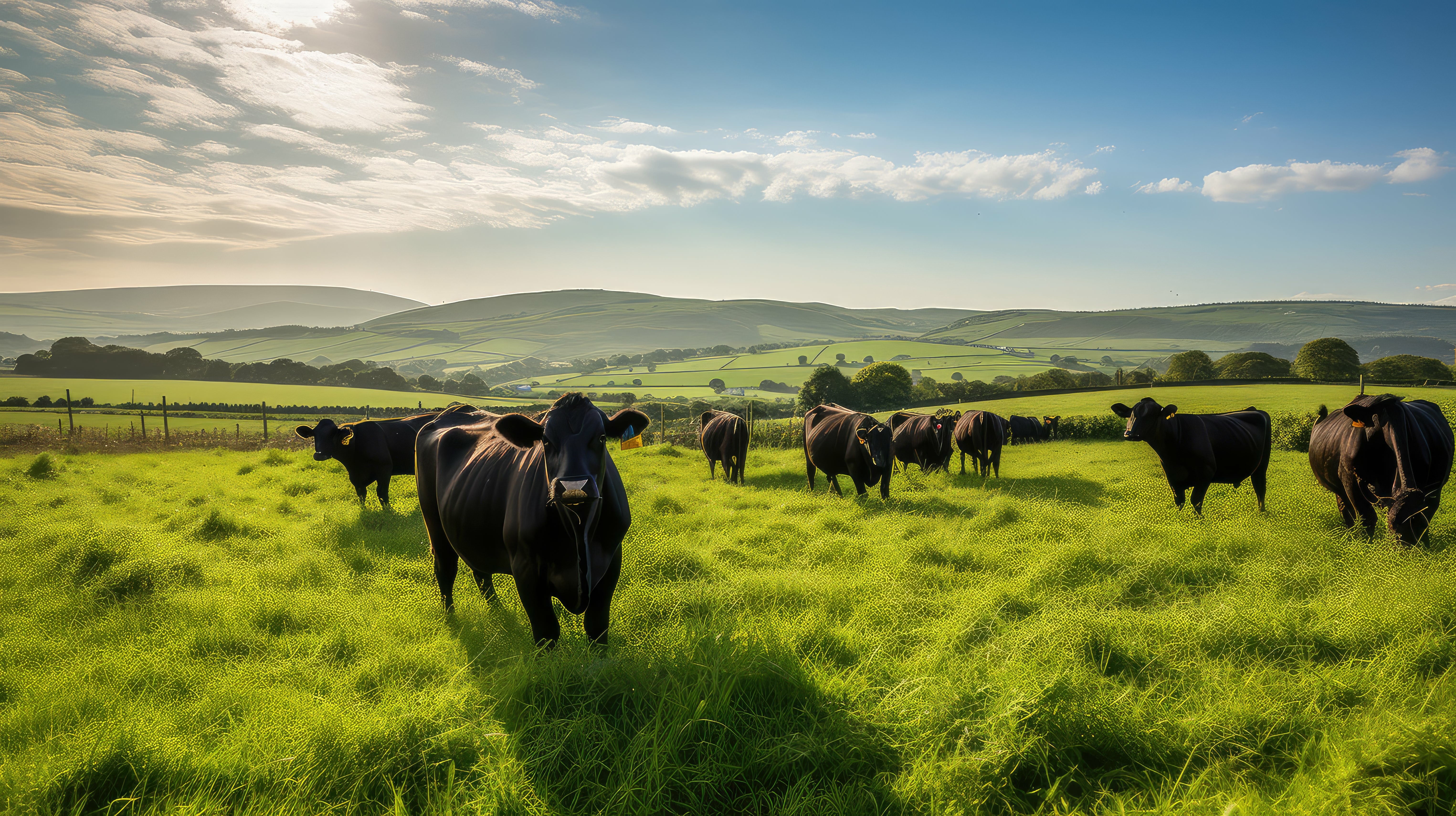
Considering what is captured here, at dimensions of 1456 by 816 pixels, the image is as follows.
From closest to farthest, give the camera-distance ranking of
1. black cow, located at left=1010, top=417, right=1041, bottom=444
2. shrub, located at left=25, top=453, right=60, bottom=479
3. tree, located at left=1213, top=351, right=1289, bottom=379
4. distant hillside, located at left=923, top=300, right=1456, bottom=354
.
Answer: shrub, located at left=25, top=453, right=60, bottom=479, black cow, located at left=1010, top=417, right=1041, bottom=444, tree, located at left=1213, top=351, right=1289, bottom=379, distant hillside, located at left=923, top=300, right=1456, bottom=354

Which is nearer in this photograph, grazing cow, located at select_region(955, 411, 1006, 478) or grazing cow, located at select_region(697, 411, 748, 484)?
grazing cow, located at select_region(697, 411, 748, 484)

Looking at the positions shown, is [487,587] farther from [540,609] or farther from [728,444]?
[728,444]

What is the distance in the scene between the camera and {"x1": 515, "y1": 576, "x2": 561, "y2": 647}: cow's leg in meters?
4.06

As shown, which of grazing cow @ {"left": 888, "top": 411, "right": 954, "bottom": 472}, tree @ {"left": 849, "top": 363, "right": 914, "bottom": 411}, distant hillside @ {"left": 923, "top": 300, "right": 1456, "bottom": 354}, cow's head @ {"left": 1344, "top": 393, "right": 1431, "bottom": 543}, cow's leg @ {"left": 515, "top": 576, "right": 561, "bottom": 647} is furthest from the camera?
distant hillside @ {"left": 923, "top": 300, "right": 1456, "bottom": 354}

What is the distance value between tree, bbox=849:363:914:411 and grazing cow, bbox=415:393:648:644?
149 ft

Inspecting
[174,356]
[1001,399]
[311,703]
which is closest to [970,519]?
[311,703]

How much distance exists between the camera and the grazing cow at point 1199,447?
29.8 feet

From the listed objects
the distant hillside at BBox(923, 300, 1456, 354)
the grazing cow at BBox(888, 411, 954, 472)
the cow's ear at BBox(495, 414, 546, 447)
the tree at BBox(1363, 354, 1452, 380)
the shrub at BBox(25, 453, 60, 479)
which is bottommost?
the grazing cow at BBox(888, 411, 954, 472)

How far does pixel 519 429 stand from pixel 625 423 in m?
0.80

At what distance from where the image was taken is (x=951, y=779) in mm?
2719

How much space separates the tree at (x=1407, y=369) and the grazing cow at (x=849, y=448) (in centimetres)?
4397

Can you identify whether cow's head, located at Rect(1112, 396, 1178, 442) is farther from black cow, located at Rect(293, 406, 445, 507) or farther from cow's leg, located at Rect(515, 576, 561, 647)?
black cow, located at Rect(293, 406, 445, 507)

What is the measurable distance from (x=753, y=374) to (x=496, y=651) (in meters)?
85.4

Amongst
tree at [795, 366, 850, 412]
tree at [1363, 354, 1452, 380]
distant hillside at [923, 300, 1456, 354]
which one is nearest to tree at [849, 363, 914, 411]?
tree at [795, 366, 850, 412]
